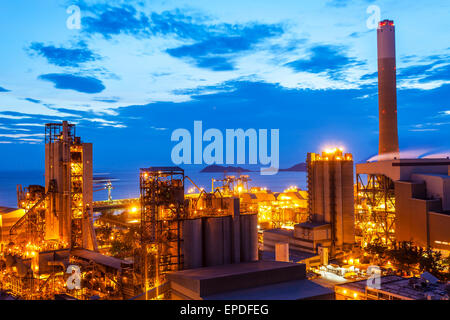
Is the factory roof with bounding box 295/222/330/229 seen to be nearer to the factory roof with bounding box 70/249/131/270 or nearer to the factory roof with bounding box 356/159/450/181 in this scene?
the factory roof with bounding box 356/159/450/181

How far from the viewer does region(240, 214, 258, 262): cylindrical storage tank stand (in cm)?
2222

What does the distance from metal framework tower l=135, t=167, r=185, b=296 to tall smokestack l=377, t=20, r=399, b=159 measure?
44192 mm

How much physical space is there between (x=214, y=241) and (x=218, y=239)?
267mm

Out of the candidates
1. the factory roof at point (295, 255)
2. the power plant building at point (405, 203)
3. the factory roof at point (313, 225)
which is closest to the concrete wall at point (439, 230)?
the power plant building at point (405, 203)

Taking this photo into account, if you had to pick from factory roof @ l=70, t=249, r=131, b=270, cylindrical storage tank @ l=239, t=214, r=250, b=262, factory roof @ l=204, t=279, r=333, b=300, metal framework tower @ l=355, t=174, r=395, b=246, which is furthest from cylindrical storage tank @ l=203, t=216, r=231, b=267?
metal framework tower @ l=355, t=174, r=395, b=246

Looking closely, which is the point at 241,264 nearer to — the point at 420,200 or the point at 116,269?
the point at 116,269

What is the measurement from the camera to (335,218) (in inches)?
1521

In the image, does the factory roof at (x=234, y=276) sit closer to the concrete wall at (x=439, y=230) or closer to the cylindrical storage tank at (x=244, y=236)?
the cylindrical storage tank at (x=244, y=236)

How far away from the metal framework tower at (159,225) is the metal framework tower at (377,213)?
27.4m

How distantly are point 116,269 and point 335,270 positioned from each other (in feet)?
56.8

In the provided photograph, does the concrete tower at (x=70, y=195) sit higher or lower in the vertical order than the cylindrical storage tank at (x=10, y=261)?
higher

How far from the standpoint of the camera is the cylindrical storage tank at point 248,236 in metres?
22.2

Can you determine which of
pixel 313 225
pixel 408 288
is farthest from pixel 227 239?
pixel 313 225
